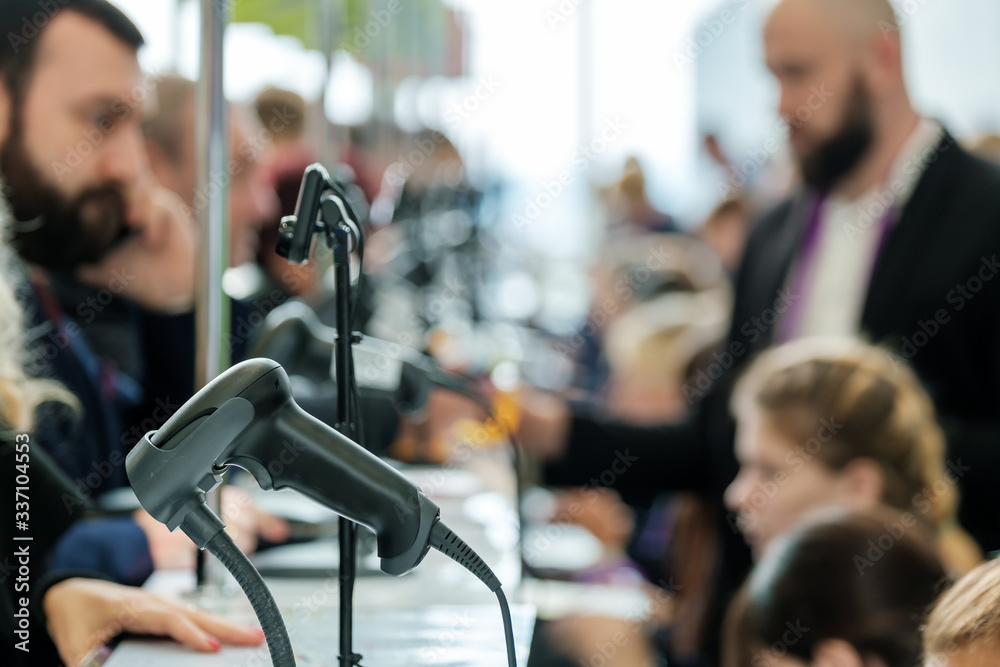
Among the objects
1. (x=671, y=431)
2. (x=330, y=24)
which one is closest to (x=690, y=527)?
(x=671, y=431)

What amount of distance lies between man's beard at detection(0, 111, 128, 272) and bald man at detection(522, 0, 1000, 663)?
827 mm

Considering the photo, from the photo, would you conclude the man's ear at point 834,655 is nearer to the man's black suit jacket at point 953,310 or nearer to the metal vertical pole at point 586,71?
the man's black suit jacket at point 953,310

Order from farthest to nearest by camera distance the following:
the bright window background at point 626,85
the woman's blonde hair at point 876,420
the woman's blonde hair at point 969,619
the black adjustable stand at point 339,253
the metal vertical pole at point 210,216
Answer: the bright window background at point 626,85
the woman's blonde hair at point 876,420
the metal vertical pole at point 210,216
the woman's blonde hair at point 969,619
the black adjustable stand at point 339,253

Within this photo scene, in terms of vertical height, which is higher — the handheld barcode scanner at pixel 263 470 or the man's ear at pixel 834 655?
the handheld barcode scanner at pixel 263 470

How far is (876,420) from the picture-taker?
1223 mm

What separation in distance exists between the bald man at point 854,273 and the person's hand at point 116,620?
78cm

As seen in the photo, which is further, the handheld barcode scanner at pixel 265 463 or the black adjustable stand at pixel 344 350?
the black adjustable stand at pixel 344 350

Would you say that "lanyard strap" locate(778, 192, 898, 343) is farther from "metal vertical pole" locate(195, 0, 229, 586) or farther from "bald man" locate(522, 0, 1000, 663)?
"metal vertical pole" locate(195, 0, 229, 586)

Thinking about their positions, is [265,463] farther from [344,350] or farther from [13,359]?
[13,359]

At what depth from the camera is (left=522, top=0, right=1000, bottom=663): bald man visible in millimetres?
1293

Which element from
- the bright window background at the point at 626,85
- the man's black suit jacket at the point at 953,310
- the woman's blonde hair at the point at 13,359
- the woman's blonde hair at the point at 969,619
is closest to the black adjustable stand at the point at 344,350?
the woman's blonde hair at the point at 13,359

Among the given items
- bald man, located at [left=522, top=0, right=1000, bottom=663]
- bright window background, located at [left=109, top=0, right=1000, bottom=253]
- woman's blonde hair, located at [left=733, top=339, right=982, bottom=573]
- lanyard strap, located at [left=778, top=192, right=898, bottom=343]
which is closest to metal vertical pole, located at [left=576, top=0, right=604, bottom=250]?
bright window background, located at [left=109, top=0, right=1000, bottom=253]

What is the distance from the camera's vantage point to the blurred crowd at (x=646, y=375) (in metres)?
0.70

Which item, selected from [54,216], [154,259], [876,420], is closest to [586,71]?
[876,420]
